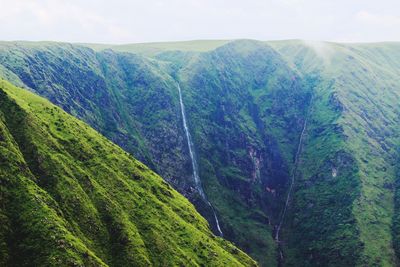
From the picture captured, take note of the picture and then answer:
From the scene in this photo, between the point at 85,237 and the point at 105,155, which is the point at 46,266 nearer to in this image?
the point at 85,237

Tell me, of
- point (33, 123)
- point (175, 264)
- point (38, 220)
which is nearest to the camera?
point (38, 220)

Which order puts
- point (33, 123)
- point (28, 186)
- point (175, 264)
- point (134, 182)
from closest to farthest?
1. point (28, 186)
2. point (175, 264)
3. point (33, 123)
4. point (134, 182)

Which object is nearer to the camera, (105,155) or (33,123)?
(33,123)

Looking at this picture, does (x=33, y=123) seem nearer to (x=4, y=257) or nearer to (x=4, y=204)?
(x=4, y=204)

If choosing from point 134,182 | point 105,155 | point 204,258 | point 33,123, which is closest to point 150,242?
point 204,258

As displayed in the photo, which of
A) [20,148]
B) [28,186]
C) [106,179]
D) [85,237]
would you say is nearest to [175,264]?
[85,237]

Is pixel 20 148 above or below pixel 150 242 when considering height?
above

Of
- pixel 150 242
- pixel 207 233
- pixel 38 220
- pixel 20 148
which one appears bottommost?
pixel 207 233
